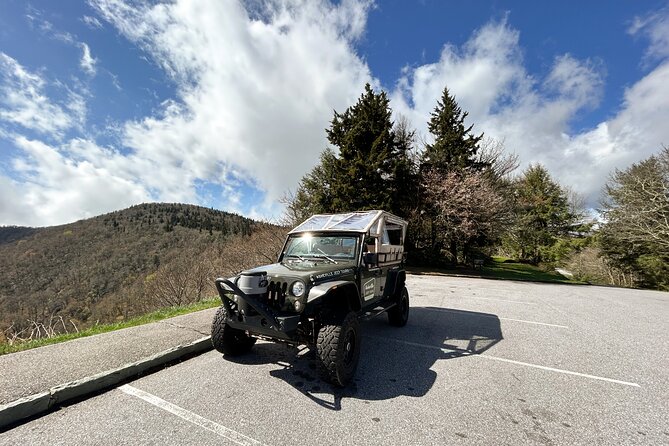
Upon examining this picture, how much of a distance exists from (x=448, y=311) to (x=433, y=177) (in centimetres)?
1618

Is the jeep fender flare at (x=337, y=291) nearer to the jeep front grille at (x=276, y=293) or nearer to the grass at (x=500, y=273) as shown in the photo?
the jeep front grille at (x=276, y=293)

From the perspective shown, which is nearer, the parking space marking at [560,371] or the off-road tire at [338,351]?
the off-road tire at [338,351]

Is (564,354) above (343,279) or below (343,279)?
below

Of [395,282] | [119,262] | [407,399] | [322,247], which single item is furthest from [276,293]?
[119,262]

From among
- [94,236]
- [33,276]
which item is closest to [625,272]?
[33,276]

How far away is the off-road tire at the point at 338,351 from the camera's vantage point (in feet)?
10.4

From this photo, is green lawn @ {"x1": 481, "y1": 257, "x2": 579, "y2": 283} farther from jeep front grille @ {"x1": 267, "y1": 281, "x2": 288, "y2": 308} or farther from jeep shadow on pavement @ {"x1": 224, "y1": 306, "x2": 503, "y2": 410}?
jeep front grille @ {"x1": 267, "y1": 281, "x2": 288, "y2": 308}

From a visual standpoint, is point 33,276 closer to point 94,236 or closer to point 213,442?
point 94,236

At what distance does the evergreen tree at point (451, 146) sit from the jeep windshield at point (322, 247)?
66.2 ft

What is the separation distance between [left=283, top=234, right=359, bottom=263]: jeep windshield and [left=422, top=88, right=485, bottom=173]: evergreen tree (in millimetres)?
20192

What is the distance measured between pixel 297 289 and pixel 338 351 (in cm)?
86

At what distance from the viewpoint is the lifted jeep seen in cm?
329

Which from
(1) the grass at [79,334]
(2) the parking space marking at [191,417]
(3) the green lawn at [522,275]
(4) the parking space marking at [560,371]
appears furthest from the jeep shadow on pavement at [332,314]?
(3) the green lawn at [522,275]

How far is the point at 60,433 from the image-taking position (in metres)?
2.47
